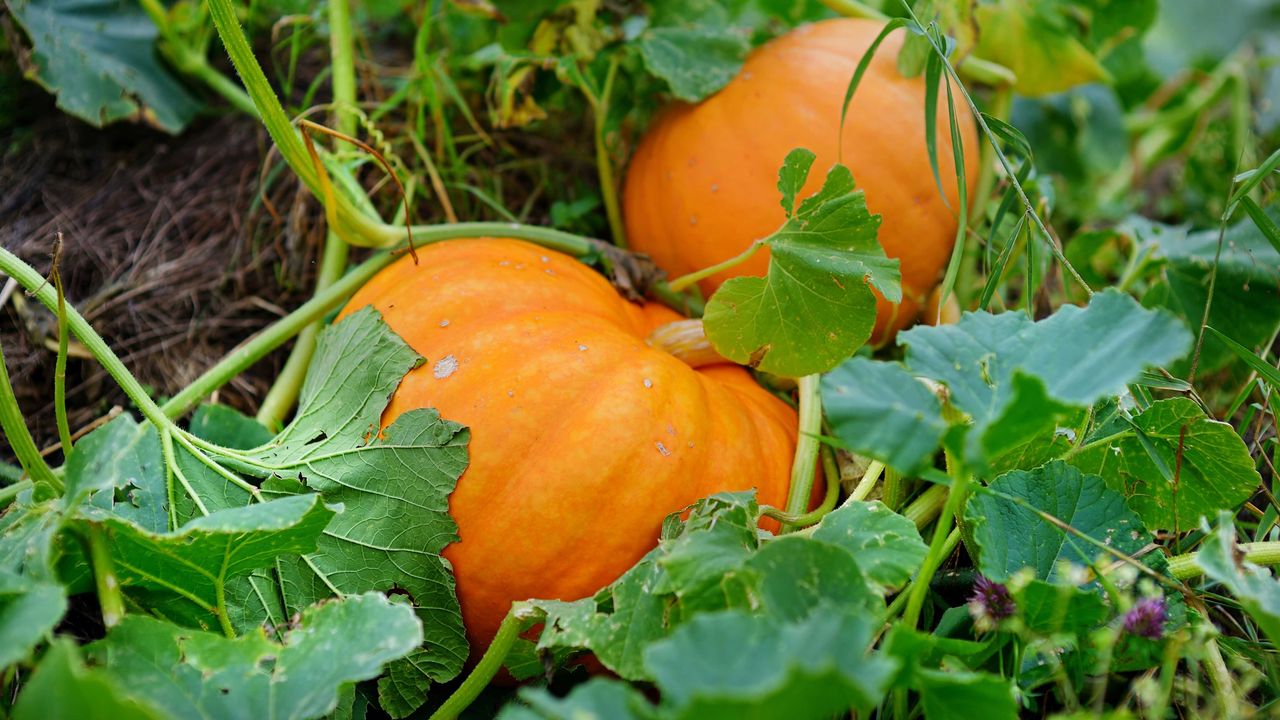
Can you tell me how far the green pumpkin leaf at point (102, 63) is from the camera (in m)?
1.68

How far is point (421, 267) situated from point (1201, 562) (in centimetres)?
102

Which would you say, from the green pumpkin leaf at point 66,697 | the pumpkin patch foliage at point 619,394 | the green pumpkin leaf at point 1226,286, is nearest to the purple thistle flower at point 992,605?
the pumpkin patch foliage at point 619,394

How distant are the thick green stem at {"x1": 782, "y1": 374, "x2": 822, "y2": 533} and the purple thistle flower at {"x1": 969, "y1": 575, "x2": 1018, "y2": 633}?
277 millimetres

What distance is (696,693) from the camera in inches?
22.5

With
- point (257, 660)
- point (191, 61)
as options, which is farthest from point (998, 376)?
point (191, 61)

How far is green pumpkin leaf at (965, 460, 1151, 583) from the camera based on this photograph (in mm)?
994

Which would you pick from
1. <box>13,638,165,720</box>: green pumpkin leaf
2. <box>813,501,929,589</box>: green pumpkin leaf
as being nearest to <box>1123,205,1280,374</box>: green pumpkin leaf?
<box>813,501,929,589</box>: green pumpkin leaf

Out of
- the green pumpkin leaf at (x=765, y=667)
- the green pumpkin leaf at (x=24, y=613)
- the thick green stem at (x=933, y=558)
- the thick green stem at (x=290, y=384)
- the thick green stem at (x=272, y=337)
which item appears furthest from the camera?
the thick green stem at (x=290, y=384)

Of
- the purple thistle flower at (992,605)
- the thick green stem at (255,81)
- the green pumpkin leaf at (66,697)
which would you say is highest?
the thick green stem at (255,81)

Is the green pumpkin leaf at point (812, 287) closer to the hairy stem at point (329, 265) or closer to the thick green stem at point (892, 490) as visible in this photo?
the thick green stem at point (892, 490)

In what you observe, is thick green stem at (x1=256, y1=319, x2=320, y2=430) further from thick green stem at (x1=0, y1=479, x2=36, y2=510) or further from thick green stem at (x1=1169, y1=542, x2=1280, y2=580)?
thick green stem at (x1=1169, y1=542, x2=1280, y2=580)

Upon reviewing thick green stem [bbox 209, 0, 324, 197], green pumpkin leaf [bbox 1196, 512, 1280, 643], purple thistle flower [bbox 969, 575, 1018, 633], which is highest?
thick green stem [bbox 209, 0, 324, 197]

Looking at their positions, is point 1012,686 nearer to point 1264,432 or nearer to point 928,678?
point 928,678

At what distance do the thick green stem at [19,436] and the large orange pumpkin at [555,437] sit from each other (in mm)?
364
